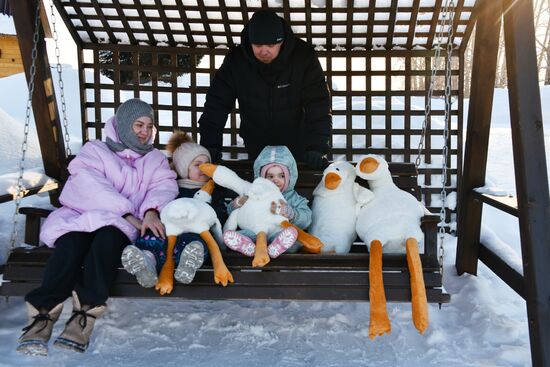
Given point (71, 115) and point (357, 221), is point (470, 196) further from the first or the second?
point (71, 115)

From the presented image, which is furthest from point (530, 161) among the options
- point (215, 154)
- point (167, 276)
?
point (215, 154)

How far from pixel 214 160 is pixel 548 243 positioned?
2102mm

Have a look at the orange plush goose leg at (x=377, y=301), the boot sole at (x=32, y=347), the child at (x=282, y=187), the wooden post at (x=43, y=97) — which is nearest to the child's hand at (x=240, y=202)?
the child at (x=282, y=187)

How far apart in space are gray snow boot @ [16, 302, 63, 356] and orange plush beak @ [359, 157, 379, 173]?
1860 millimetres

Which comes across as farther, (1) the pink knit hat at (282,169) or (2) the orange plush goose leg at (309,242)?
(1) the pink knit hat at (282,169)

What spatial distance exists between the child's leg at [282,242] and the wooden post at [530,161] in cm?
115

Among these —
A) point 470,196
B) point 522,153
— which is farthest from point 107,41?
point 522,153

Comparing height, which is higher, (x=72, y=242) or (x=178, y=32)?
(x=178, y=32)

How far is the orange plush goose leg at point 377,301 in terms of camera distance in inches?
A: 104

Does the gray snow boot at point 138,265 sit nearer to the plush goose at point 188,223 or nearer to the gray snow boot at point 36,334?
the plush goose at point 188,223

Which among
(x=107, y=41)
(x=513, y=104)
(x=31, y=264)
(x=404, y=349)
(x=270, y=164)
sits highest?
(x=107, y=41)

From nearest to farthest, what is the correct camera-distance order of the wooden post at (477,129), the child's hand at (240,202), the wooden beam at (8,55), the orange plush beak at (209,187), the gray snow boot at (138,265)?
1. the gray snow boot at (138,265)
2. the child's hand at (240,202)
3. the orange plush beak at (209,187)
4. the wooden post at (477,129)
5. the wooden beam at (8,55)

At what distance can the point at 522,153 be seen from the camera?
110 inches

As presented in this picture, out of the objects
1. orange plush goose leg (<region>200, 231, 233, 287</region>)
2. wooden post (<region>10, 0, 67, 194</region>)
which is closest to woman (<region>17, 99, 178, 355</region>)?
orange plush goose leg (<region>200, 231, 233, 287</region>)
